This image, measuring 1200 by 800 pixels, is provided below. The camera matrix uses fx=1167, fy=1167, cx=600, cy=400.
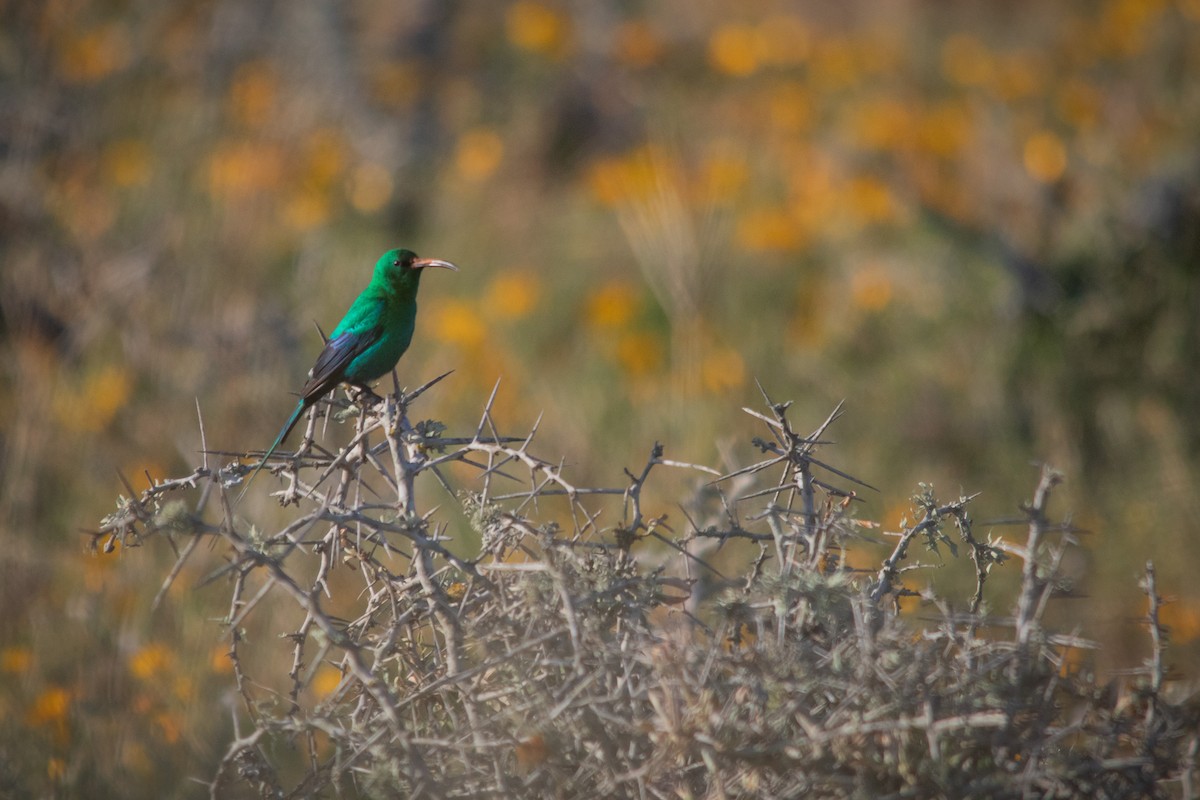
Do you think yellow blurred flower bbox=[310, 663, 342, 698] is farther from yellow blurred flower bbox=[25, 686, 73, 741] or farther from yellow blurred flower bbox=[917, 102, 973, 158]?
yellow blurred flower bbox=[917, 102, 973, 158]

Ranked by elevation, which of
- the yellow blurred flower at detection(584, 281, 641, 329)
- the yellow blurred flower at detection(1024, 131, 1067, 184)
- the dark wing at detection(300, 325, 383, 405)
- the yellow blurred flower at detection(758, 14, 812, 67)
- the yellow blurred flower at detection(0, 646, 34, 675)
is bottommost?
the yellow blurred flower at detection(0, 646, 34, 675)

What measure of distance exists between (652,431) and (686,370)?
0.73 metres

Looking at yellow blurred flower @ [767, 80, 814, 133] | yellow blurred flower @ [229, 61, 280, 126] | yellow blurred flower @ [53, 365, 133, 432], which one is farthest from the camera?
yellow blurred flower @ [767, 80, 814, 133]

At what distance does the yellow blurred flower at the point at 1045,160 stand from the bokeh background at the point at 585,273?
0.06 ft

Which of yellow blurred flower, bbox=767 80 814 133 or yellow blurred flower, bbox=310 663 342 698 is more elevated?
yellow blurred flower, bbox=767 80 814 133

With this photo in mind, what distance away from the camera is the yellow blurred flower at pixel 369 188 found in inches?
334

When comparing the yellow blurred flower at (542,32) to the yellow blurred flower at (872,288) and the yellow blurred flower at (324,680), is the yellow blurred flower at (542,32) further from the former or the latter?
the yellow blurred flower at (324,680)

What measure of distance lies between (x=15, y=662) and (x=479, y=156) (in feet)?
17.4

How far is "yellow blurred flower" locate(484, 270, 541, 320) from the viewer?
6828mm

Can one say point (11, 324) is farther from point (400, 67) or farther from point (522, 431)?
point (400, 67)

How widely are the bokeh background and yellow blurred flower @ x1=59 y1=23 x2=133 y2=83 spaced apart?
39 mm

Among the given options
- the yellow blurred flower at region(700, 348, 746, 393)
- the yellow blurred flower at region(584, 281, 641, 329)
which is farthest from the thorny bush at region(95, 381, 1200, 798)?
the yellow blurred flower at region(584, 281, 641, 329)

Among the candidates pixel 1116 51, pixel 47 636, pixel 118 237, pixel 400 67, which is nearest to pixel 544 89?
pixel 400 67

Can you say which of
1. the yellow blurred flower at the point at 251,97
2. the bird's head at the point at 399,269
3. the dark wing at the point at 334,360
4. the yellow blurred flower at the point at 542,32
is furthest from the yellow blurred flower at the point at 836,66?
the dark wing at the point at 334,360
